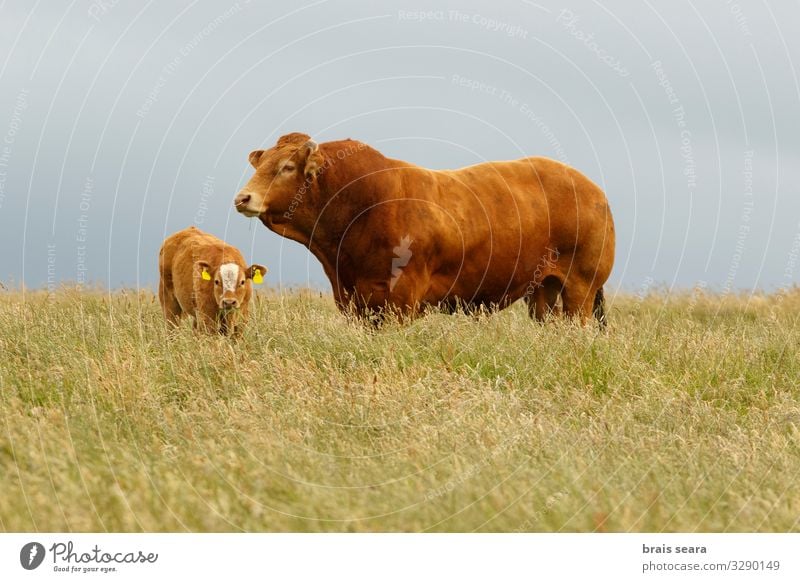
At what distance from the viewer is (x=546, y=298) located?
12.5 m

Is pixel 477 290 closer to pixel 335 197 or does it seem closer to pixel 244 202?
pixel 335 197

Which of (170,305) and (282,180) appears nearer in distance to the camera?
(282,180)

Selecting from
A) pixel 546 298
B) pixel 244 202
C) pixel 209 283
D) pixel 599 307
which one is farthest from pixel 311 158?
pixel 599 307

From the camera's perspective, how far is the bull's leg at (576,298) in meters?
12.2

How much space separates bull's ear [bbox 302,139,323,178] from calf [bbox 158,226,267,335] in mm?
1283

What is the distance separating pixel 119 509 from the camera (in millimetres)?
5285

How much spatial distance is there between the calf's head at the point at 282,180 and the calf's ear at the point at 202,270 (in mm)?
940

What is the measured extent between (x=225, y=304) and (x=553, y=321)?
385 cm

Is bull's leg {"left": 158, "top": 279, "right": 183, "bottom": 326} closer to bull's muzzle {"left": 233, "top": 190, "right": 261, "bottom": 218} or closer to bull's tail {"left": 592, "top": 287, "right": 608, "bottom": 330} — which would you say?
bull's muzzle {"left": 233, "top": 190, "right": 261, "bottom": 218}

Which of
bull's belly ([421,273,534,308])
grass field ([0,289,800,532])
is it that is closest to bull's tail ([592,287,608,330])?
bull's belly ([421,273,534,308])

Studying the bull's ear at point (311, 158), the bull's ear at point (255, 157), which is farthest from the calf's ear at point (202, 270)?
the bull's ear at point (311, 158)

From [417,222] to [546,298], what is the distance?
2.76 m

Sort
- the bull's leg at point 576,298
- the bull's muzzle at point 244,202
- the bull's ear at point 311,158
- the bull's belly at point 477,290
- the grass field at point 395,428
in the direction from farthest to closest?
1. the bull's leg at point 576,298
2. the bull's belly at point 477,290
3. the bull's ear at point 311,158
4. the bull's muzzle at point 244,202
5. the grass field at point 395,428

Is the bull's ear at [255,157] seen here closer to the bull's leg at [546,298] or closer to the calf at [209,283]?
the calf at [209,283]
